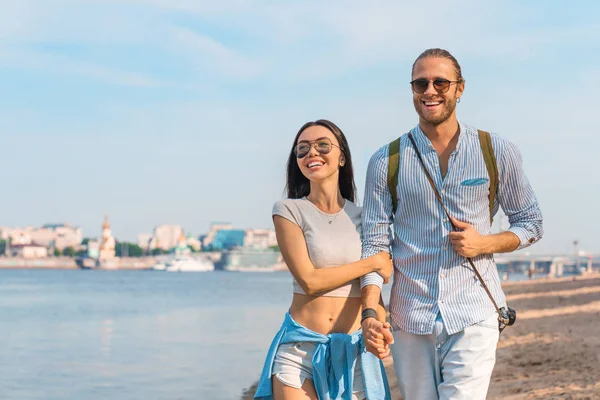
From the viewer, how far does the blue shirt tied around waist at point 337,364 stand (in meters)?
3.76

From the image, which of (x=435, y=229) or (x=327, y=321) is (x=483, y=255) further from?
(x=327, y=321)

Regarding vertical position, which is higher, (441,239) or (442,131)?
(442,131)

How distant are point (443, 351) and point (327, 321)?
1.81 feet

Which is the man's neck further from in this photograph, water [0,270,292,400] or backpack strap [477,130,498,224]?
water [0,270,292,400]

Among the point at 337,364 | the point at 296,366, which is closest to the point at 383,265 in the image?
the point at 337,364

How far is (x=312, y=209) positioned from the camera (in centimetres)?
401

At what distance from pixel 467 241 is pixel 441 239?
0.37ft

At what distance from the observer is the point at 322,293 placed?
3840 millimetres

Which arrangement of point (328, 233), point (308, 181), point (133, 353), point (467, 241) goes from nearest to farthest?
point (467, 241)
point (328, 233)
point (308, 181)
point (133, 353)

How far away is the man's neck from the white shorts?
101cm

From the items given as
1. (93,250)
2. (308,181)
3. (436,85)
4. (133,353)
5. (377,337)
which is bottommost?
(93,250)

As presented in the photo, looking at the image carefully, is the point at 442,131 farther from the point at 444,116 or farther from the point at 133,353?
the point at 133,353

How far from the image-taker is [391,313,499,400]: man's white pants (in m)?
3.45

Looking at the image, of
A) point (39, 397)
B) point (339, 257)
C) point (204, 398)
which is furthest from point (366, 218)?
point (39, 397)
